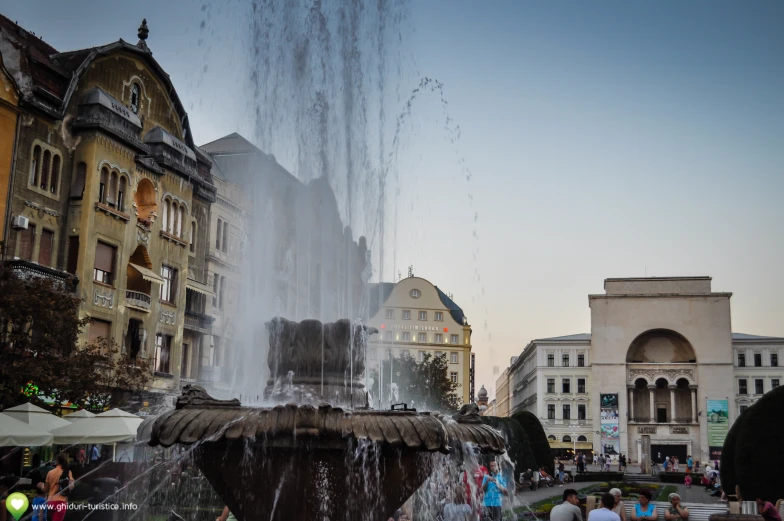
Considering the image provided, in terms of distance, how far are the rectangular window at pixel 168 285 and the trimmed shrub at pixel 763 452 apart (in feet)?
76.2

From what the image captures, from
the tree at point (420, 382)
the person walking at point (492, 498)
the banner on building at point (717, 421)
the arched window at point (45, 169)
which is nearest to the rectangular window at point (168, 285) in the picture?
the arched window at point (45, 169)

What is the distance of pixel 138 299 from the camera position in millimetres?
33250

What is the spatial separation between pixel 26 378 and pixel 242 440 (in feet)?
52.2

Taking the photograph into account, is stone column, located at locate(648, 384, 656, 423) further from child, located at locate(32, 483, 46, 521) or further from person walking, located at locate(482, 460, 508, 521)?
child, located at locate(32, 483, 46, 521)

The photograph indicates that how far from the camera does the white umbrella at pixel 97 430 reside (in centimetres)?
1922

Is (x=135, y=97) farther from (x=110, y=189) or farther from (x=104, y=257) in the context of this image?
(x=104, y=257)

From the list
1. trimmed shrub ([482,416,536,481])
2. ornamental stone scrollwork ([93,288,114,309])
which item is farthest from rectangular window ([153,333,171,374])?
trimmed shrub ([482,416,536,481])

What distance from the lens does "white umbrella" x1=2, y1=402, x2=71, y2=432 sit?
18078 millimetres

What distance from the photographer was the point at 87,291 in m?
30.3

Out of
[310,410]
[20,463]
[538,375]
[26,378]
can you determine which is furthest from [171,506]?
[538,375]

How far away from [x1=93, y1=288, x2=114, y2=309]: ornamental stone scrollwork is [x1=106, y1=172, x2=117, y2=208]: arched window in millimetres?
3302

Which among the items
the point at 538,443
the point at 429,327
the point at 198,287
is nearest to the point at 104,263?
the point at 198,287

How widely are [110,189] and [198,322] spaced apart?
29.7 feet

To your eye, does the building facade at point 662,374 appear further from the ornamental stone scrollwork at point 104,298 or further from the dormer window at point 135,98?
the dormer window at point 135,98
